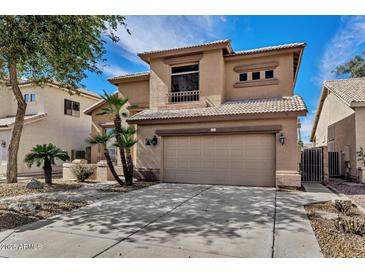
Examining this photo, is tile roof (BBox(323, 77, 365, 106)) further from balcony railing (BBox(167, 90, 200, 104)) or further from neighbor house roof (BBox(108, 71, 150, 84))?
neighbor house roof (BBox(108, 71, 150, 84))

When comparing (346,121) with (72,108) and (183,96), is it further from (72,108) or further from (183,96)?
(72,108)

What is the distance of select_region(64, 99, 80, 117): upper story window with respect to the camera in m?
21.8

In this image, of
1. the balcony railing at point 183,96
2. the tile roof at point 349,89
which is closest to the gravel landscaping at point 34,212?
the balcony railing at point 183,96

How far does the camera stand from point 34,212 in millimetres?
6746

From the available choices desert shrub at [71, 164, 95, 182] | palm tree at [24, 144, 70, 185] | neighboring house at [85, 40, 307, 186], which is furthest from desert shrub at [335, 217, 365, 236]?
desert shrub at [71, 164, 95, 182]

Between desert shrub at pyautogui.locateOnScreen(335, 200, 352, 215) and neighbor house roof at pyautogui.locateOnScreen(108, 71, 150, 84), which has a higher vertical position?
neighbor house roof at pyautogui.locateOnScreen(108, 71, 150, 84)

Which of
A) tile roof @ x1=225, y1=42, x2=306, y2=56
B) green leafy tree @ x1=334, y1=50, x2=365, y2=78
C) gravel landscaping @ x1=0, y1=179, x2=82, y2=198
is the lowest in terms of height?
gravel landscaping @ x1=0, y1=179, x2=82, y2=198

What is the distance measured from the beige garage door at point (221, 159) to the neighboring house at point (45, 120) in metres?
12.2

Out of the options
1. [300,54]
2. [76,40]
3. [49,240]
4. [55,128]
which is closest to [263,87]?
[300,54]

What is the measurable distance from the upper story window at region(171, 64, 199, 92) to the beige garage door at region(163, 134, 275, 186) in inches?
162

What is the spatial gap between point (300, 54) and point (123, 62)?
10563 mm

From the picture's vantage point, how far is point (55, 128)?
20531 millimetres

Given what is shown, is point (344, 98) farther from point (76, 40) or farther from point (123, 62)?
point (76, 40)

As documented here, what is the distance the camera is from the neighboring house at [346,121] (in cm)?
1341
